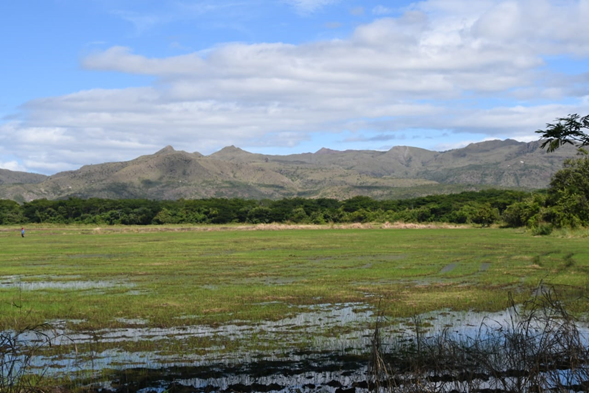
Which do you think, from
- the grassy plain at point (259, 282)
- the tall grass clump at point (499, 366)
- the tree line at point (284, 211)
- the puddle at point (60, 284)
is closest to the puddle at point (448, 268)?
the grassy plain at point (259, 282)

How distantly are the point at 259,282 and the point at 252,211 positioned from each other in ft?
320

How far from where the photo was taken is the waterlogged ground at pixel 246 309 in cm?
1210

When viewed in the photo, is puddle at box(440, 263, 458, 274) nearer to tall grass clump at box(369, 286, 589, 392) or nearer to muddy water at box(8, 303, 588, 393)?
muddy water at box(8, 303, 588, 393)

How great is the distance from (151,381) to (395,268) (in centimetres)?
2251

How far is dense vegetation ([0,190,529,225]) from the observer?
371ft

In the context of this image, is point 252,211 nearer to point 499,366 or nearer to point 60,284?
point 60,284

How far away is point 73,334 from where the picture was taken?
609 inches

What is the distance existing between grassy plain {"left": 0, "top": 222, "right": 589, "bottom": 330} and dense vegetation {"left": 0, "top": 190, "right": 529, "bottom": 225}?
68946mm

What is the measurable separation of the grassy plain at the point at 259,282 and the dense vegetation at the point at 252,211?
68946 millimetres

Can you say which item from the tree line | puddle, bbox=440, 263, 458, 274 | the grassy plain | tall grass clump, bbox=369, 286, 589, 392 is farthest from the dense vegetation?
tall grass clump, bbox=369, 286, 589, 392

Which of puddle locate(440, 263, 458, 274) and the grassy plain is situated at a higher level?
the grassy plain

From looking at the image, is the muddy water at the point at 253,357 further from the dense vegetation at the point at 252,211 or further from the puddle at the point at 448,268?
the dense vegetation at the point at 252,211

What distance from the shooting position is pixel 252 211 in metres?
124

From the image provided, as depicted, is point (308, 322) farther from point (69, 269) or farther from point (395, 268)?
point (69, 269)
